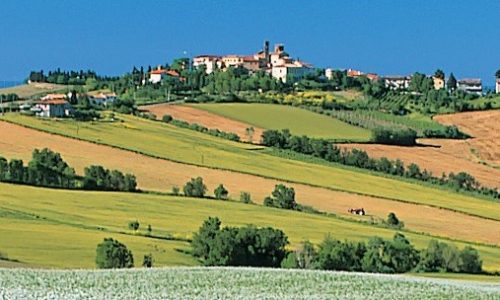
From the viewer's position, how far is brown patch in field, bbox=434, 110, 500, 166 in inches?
4380

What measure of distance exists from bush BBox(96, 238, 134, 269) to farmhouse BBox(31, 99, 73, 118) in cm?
6498

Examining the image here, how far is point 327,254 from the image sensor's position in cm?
4650

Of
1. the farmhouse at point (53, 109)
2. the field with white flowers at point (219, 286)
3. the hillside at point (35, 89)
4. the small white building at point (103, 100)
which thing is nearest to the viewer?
the field with white flowers at point (219, 286)

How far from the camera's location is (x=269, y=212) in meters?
65.3

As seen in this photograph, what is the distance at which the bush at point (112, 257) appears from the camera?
42.2m

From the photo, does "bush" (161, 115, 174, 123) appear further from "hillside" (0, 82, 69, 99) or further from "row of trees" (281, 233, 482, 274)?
"row of trees" (281, 233, 482, 274)

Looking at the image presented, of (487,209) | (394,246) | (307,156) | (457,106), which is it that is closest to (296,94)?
(457,106)

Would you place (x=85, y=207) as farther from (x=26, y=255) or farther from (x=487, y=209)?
(x=487, y=209)

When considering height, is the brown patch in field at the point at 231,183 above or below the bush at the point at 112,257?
above

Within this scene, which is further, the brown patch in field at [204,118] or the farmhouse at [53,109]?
the brown patch in field at [204,118]

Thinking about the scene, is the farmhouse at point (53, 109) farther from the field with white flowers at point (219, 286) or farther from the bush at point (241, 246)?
the field with white flowers at point (219, 286)

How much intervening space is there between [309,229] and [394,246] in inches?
433

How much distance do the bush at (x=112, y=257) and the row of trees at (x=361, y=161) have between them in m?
46.9

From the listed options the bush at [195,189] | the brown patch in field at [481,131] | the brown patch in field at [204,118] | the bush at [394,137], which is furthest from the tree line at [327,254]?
the bush at [394,137]
